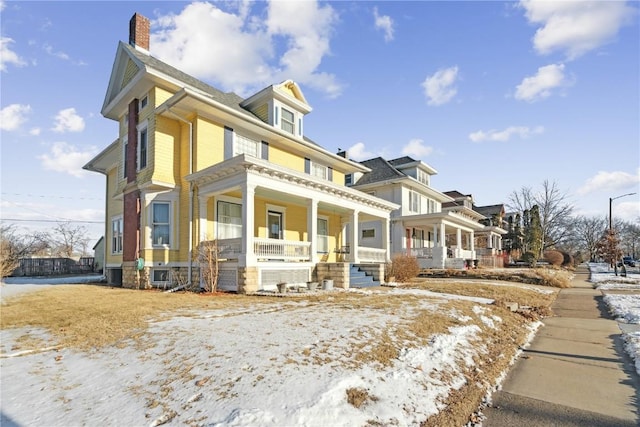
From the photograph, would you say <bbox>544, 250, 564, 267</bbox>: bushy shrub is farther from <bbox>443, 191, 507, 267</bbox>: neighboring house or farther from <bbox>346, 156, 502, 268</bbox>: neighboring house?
<bbox>346, 156, 502, 268</bbox>: neighboring house

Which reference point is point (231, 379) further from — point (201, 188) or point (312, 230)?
point (201, 188)

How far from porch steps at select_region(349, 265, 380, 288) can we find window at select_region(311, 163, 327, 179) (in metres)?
6.08

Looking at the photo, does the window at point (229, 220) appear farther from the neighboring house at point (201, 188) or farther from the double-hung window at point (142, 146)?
the double-hung window at point (142, 146)

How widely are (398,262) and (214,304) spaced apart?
1116cm

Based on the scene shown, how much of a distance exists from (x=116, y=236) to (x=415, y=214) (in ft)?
69.5

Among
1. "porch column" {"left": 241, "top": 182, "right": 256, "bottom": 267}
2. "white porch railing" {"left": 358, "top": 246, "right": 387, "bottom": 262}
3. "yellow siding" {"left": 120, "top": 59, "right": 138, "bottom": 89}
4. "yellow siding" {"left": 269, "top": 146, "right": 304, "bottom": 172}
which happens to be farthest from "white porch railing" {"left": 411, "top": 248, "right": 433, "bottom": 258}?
"yellow siding" {"left": 120, "top": 59, "right": 138, "bottom": 89}

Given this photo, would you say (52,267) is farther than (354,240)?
Yes

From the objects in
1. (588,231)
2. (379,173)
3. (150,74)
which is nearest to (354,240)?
(150,74)

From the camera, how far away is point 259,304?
367 inches

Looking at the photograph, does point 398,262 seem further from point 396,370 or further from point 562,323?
point 396,370

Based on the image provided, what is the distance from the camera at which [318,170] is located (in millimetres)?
20172

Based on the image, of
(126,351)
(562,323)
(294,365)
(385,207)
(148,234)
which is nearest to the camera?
(294,365)

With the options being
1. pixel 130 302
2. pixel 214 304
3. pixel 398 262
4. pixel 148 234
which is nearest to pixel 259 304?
pixel 214 304

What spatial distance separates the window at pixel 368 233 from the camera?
2657 centimetres
